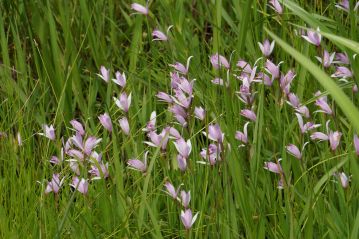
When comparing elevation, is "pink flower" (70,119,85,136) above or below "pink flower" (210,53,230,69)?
below

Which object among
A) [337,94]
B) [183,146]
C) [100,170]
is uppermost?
[337,94]

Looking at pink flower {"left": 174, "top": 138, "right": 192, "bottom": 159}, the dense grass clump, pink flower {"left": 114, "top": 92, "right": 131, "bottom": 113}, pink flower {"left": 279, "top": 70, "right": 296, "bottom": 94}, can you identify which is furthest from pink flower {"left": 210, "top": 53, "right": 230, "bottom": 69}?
pink flower {"left": 174, "top": 138, "right": 192, "bottom": 159}

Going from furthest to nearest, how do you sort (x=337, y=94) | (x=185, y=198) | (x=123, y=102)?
(x=123, y=102) < (x=185, y=198) < (x=337, y=94)

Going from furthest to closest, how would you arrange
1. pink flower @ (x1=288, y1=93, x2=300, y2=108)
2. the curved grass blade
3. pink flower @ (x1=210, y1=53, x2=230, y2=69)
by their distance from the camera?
1. pink flower @ (x1=210, y1=53, x2=230, y2=69)
2. pink flower @ (x1=288, y1=93, x2=300, y2=108)
3. the curved grass blade

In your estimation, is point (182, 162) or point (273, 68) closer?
point (182, 162)

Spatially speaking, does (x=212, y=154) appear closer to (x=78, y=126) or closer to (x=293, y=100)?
(x=293, y=100)

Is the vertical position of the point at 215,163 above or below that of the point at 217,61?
below

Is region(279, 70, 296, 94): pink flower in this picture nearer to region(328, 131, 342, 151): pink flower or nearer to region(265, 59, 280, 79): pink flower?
region(265, 59, 280, 79): pink flower

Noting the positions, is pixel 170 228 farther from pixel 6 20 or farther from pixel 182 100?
pixel 6 20

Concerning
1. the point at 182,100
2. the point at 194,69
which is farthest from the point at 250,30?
the point at 182,100

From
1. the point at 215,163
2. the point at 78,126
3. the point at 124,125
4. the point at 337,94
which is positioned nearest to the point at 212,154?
the point at 215,163

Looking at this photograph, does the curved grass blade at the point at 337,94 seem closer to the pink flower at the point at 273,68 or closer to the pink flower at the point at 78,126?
the pink flower at the point at 273,68
